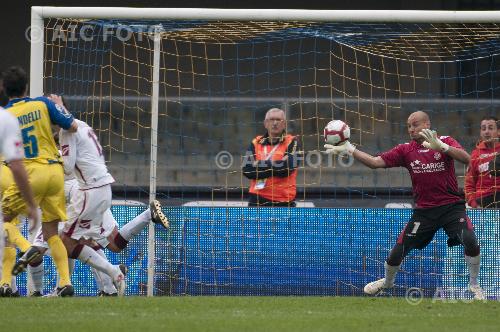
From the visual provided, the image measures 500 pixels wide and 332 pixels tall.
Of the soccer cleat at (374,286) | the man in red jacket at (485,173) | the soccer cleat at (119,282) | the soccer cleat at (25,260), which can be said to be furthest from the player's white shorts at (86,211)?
the man in red jacket at (485,173)

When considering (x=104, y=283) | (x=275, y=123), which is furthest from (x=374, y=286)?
(x=104, y=283)

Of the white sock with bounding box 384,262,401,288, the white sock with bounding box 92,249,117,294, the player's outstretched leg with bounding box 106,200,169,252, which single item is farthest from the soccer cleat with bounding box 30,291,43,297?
the white sock with bounding box 384,262,401,288

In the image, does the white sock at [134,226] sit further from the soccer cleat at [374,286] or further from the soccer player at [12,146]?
the soccer player at [12,146]

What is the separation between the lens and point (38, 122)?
9891mm

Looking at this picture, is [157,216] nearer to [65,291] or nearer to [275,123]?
[65,291]

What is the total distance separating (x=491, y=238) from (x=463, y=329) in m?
4.36

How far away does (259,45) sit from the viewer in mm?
18141

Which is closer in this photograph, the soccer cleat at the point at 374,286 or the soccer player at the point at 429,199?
the soccer player at the point at 429,199

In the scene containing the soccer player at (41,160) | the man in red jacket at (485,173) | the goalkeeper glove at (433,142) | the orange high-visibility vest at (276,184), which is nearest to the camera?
the soccer player at (41,160)

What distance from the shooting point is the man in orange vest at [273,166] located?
40.0 ft

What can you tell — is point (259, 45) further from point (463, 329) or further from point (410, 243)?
point (463, 329)

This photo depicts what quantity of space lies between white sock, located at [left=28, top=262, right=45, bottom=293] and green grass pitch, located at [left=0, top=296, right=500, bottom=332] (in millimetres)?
Result: 1432

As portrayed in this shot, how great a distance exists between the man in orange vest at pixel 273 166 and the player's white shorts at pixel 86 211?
1905mm

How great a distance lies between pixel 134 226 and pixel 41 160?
6.32 feet
